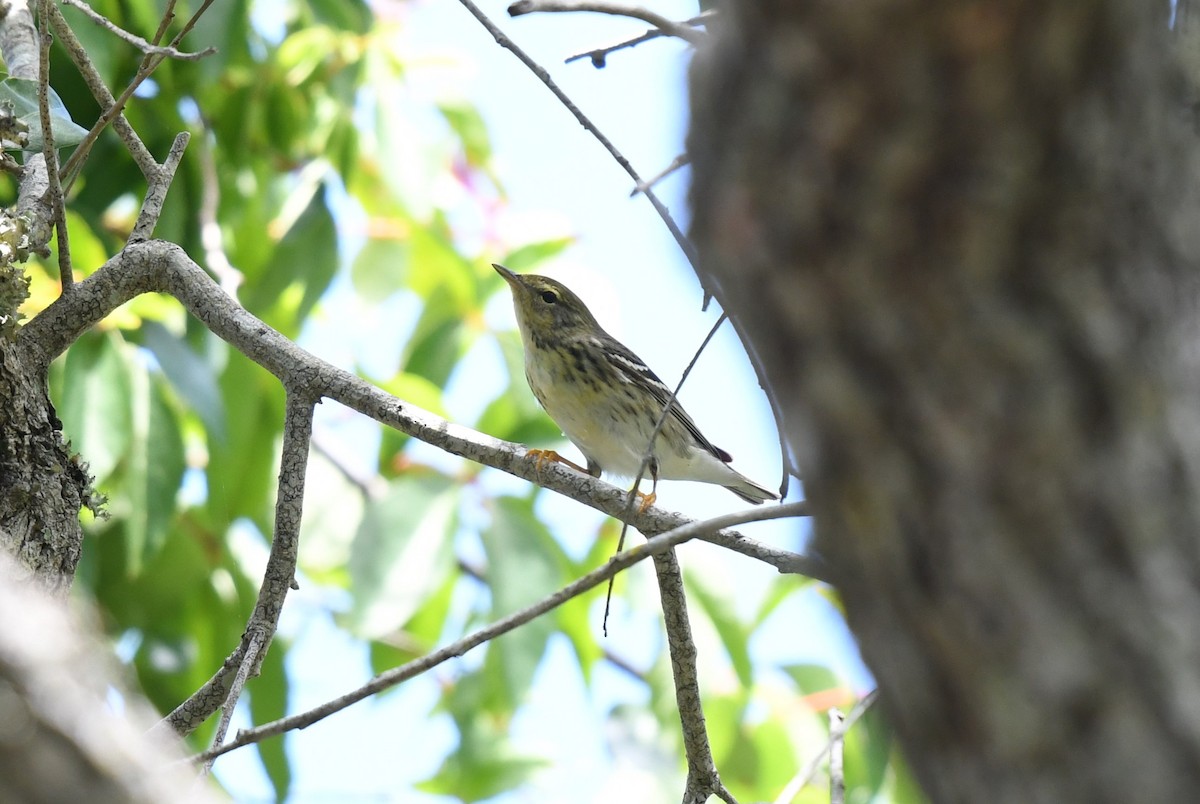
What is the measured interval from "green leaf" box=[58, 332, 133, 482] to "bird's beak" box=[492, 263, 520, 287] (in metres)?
2.02

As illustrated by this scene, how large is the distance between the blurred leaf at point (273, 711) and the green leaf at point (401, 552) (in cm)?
58

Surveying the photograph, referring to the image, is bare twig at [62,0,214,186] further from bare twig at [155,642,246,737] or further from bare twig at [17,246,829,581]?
bare twig at [155,642,246,737]

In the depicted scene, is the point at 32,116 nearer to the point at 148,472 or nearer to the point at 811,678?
the point at 148,472

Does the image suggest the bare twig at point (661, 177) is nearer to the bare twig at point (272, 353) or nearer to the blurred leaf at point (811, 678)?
the bare twig at point (272, 353)

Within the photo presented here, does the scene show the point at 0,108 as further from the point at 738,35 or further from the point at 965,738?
the point at 965,738

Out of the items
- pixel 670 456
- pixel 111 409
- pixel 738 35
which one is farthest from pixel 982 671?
pixel 670 456

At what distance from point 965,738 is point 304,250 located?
4.94 m

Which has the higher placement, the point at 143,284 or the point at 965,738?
the point at 143,284

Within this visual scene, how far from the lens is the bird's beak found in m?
6.11

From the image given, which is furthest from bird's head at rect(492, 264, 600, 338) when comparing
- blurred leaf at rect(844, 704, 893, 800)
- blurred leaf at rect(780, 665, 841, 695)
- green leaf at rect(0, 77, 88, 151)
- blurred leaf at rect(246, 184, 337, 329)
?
green leaf at rect(0, 77, 88, 151)

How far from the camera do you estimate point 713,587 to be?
18.9 ft

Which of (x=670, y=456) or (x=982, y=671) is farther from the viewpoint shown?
A: (x=670, y=456)

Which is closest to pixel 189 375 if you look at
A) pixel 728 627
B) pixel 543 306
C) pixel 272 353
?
pixel 272 353

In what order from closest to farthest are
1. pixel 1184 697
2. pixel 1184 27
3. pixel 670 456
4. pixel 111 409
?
1. pixel 1184 697
2. pixel 1184 27
3. pixel 111 409
4. pixel 670 456
